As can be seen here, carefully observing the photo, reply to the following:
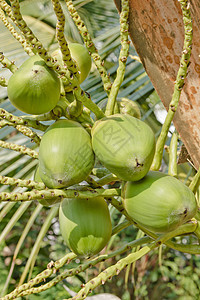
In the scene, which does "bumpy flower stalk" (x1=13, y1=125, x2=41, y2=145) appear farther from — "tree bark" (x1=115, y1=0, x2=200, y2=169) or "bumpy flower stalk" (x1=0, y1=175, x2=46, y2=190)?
"tree bark" (x1=115, y1=0, x2=200, y2=169)

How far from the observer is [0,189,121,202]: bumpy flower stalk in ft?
1.66

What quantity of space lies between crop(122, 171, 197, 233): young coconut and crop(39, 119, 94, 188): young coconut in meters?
0.10

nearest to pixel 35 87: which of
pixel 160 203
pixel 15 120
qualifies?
pixel 15 120

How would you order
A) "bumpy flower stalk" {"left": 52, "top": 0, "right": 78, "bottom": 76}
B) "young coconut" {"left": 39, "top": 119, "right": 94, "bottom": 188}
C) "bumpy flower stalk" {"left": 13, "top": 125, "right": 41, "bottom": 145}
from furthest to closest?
"bumpy flower stalk" {"left": 13, "top": 125, "right": 41, "bottom": 145}
"young coconut" {"left": 39, "top": 119, "right": 94, "bottom": 188}
"bumpy flower stalk" {"left": 52, "top": 0, "right": 78, "bottom": 76}

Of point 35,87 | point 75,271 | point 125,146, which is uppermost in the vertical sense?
point 35,87

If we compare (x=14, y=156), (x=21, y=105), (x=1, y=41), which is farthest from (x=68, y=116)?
(x=1, y=41)

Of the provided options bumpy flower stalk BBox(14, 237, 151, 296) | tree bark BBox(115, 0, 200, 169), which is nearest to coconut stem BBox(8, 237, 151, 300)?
bumpy flower stalk BBox(14, 237, 151, 296)

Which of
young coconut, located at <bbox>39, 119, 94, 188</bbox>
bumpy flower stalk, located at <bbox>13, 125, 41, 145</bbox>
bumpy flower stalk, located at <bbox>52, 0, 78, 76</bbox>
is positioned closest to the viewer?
bumpy flower stalk, located at <bbox>52, 0, 78, 76</bbox>

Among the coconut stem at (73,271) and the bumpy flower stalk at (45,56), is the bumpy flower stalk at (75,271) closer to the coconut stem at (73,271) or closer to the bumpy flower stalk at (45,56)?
the coconut stem at (73,271)

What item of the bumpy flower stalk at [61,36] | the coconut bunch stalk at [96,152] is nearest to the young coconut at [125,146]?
the coconut bunch stalk at [96,152]

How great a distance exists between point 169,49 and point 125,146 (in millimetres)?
230

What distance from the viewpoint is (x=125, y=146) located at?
61 centimetres

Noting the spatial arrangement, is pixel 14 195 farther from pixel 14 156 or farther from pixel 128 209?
pixel 14 156

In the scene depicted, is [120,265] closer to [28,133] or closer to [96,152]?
[96,152]
